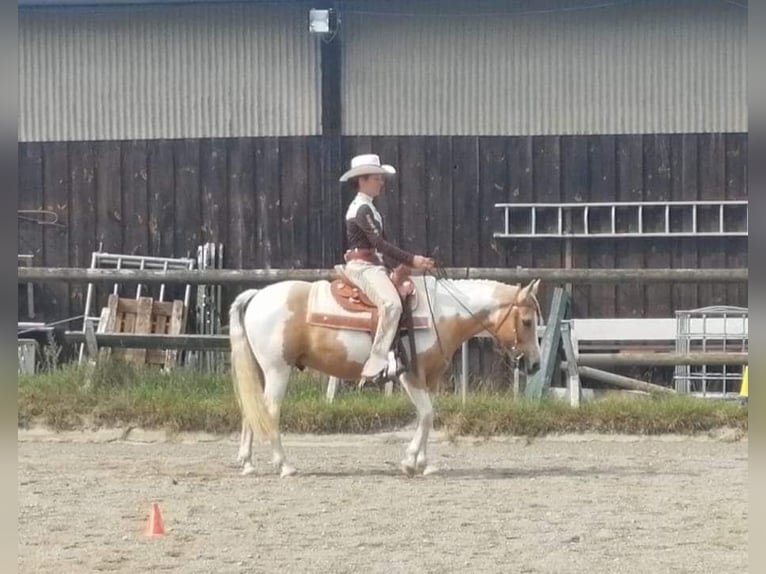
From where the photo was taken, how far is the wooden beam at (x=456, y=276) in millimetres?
11172

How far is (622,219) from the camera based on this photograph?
14984 millimetres

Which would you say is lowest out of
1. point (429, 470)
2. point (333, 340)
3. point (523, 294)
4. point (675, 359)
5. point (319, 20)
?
point (429, 470)

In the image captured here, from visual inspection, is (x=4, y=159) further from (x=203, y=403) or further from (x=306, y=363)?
(x=203, y=403)

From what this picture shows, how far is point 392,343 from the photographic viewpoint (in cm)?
897

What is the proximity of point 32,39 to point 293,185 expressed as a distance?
3466 mm

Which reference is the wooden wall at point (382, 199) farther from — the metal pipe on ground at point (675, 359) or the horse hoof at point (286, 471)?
the horse hoof at point (286, 471)

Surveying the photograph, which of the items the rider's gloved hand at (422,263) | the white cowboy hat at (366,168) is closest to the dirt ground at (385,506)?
the rider's gloved hand at (422,263)

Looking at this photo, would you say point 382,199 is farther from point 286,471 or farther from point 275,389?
point 286,471

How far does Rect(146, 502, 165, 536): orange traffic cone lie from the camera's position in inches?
261

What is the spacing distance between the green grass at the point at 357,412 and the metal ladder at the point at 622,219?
12.6 feet

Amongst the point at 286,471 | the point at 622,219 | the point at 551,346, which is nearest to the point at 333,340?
the point at 286,471

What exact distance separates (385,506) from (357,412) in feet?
11.4

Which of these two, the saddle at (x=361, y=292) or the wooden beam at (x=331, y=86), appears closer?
the saddle at (x=361, y=292)

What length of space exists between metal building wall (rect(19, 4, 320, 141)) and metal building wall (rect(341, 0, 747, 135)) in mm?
689
